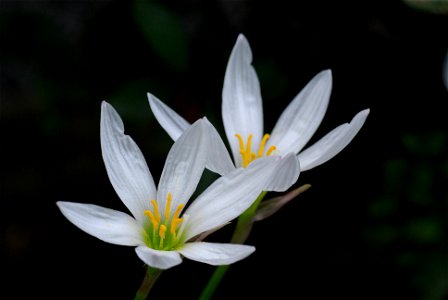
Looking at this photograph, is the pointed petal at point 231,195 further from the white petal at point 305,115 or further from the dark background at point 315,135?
the dark background at point 315,135

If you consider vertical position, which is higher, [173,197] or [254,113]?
[254,113]

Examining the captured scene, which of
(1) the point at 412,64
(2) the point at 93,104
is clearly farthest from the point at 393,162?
(2) the point at 93,104

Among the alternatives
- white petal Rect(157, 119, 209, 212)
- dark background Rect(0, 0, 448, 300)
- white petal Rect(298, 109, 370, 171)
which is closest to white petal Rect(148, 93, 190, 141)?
white petal Rect(157, 119, 209, 212)

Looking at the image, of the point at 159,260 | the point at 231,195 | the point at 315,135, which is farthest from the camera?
the point at 315,135

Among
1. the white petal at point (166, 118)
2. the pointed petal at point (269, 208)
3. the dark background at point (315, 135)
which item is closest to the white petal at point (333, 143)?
the pointed petal at point (269, 208)

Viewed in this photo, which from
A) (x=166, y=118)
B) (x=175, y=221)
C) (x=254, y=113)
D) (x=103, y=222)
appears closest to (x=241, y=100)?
(x=254, y=113)

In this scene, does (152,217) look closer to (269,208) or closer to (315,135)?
(269,208)

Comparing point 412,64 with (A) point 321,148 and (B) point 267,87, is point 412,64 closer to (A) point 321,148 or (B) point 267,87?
(B) point 267,87
